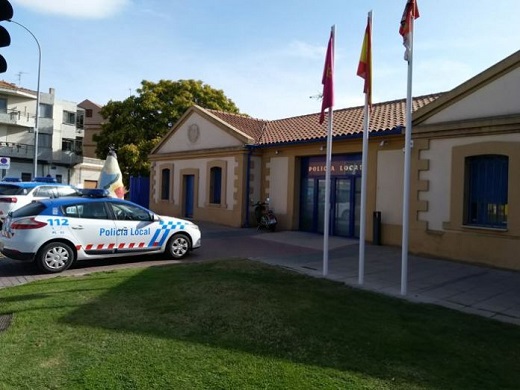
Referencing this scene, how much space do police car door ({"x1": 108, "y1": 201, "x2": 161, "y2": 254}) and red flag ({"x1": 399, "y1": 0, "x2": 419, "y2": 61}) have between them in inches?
240

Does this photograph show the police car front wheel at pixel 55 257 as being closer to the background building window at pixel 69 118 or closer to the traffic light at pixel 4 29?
the traffic light at pixel 4 29

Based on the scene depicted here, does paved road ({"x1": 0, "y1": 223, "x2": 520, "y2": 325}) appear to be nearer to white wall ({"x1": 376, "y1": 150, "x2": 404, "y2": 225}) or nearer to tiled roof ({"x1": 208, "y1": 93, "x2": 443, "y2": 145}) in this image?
white wall ({"x1": 376, "y1": 150, "x2": 404, "y2": 225})

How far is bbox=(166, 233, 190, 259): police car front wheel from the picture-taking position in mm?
10164

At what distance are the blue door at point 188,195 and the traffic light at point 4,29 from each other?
16547 millimetres

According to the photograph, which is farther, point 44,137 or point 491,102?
point 44,137

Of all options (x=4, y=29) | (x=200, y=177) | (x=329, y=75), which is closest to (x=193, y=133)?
(x=200, y=177)

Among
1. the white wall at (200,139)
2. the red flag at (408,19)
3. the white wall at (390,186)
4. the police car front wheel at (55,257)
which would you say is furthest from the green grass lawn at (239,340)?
the white wall at (200,139)

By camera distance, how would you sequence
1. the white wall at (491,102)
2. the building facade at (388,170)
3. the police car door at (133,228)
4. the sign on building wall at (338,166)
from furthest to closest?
1. the sign on building wall at (338,166)
2. the building facade at (388,170)
3. the white wall at (491,102)
4. the police car door at (133,228)

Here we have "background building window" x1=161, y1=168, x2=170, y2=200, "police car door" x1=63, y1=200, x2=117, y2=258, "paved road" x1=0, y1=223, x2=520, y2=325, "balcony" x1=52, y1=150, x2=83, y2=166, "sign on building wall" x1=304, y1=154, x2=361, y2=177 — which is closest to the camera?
"paved road" x1=0, y1=223, x2=520, y2=325

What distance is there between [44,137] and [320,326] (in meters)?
48.9

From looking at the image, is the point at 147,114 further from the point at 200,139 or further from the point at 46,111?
the point at 46,111

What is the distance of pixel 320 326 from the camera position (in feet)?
17.0

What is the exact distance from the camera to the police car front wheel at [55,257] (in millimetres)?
8398

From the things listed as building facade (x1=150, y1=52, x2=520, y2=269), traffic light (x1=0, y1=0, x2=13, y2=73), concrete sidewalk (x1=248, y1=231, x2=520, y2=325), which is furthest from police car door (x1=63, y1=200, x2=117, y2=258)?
building facade (x1=150, y1=52, x2=520, y2=269)
